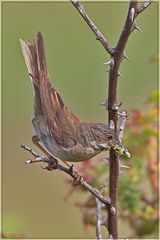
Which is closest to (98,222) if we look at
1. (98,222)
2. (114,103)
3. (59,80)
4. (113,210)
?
(98,222)

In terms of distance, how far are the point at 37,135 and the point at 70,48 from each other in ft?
27.8

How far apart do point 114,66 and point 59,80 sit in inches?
333

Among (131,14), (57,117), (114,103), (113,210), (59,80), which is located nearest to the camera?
(131,14)

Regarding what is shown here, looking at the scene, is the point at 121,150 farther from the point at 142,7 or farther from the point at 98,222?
the point at 142,7

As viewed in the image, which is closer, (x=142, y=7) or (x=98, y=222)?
(x=142, y=7)

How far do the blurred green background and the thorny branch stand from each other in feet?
11.9

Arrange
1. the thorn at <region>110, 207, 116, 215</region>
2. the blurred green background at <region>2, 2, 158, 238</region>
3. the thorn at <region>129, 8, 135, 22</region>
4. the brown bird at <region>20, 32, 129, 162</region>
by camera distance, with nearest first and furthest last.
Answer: the thorn at <region>129, 8, 135, 22</region>
the thorn at <region>110, 207, 116, 215</region>
the brown bird at <region>20, 32, 129, 162</region>
the blurred green background at <region>2, 2, 158, 238</region>

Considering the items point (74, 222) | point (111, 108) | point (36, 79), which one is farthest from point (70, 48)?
point (111, 108)

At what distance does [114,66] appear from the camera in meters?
3.00

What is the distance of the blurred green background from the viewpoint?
8375mm

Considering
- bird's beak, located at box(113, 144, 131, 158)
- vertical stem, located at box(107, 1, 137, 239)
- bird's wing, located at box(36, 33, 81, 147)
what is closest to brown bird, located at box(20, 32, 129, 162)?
bird's wing, located at box(36, 33, 81, 147)

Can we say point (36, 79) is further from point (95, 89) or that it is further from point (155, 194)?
point (95, 89)

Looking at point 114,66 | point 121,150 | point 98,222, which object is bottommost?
point 98,222

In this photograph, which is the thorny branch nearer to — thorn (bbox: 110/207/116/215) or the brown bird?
thorn (bbox: 110/207/116/215)
